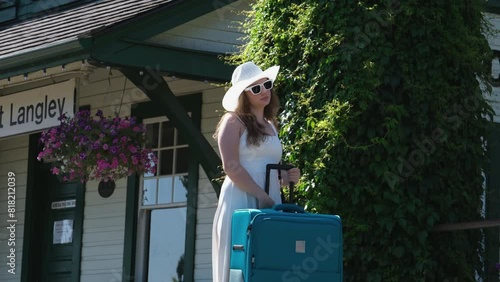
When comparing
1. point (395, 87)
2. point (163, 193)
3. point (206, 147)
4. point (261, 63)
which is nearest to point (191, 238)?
point (163, 193)

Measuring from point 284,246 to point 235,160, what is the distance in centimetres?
63

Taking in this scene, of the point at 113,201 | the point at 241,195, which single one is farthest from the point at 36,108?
the point at 241,195

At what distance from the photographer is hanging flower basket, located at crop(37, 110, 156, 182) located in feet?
32.8

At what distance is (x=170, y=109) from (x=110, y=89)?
2.40 m

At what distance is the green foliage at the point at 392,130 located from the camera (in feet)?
25.7

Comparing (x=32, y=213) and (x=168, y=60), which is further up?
(x=168, y=60)

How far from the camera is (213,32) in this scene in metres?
10.3

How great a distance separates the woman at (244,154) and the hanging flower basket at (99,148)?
10.3ft

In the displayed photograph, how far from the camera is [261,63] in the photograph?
8648 millimetres

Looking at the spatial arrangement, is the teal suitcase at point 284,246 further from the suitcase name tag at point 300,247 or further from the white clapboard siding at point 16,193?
the white clapboard siding at point 16,193

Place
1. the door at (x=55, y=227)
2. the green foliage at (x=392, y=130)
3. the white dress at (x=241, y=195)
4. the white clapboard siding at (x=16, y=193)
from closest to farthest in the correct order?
the white dress at (x=241, y=195) → the green foliage at (x=392, y=130) → the door at (x=55, y=227) → the white clapboard siding at (x=16, y=193)

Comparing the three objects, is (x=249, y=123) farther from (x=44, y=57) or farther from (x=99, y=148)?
(x=44, y=57)

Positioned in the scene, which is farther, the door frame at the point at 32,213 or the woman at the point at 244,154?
the door frame at the point at 32,213

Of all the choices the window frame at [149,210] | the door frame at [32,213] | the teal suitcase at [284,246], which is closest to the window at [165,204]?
the window frame at [149,210]
